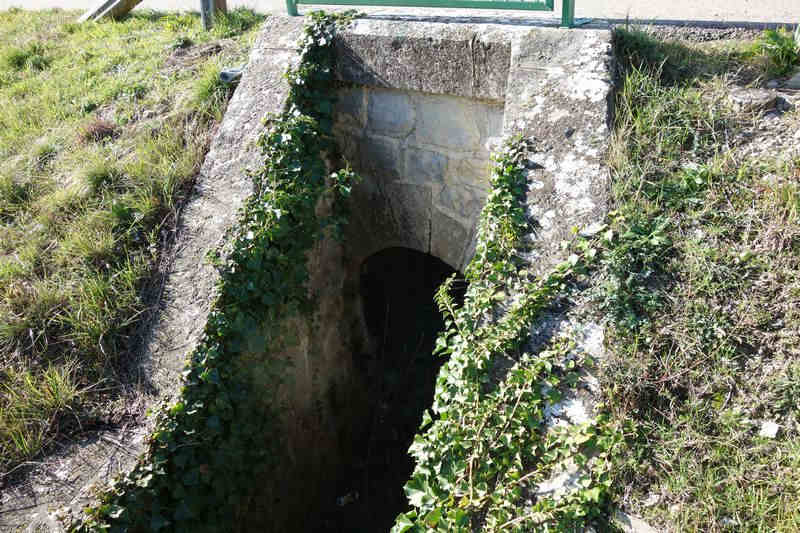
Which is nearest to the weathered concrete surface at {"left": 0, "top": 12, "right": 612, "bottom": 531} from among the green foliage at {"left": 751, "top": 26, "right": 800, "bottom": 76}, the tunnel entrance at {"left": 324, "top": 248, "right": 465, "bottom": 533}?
the tunnel entrance at {"left": 324, "top": 248, "right": 465, "bottom": 533}

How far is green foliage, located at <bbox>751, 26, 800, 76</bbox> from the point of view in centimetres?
288

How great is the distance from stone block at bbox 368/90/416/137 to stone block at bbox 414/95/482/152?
0.24ft

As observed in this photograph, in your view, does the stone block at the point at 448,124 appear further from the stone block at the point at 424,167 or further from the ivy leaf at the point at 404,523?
the ivy leaf at the point at 404,523

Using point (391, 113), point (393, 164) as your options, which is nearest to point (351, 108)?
point (391, 113)

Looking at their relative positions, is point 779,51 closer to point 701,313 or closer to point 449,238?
point 701,313

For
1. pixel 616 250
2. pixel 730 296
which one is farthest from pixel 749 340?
pixel 616 250

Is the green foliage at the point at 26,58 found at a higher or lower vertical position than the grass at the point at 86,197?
higher

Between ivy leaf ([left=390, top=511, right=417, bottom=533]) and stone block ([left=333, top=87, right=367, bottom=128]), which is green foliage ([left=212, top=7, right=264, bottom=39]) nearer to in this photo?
stone block ([left=333, top=87, right=367, bottom=128])

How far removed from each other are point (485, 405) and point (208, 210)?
1886 mm

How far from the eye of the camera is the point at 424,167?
3.57m

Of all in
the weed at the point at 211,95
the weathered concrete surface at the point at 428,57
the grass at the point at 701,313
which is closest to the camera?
the grass at the point at 701,313

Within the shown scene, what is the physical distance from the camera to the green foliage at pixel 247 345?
100 inches

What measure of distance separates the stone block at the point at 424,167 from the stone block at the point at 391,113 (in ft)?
0.46

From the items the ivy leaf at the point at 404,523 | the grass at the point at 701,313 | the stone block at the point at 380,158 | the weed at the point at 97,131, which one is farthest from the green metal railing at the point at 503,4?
the ivy leaf at the point at 404,523
